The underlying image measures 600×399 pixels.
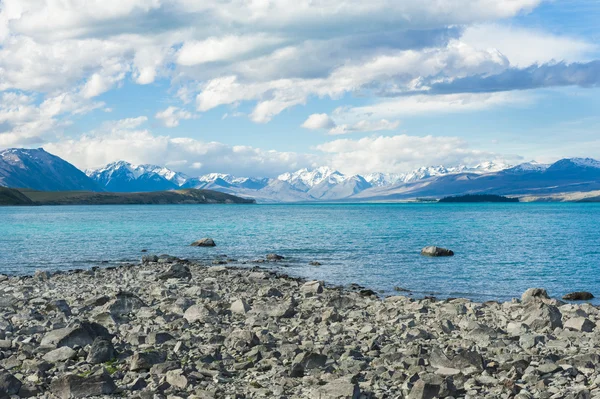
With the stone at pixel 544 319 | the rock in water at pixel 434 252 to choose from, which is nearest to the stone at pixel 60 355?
the stone at pixel 544 319

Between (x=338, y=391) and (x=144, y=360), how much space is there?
20.1 ft

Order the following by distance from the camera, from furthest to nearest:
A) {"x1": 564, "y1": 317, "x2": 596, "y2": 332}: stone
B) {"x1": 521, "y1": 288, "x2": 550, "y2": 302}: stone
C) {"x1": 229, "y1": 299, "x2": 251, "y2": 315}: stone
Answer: {"x1": 521, "y1": 288, "x2": 550, "y2": 302}: stone < {"x1": 229, "y1": 299, "x2": 251, "y2": 315}: stone < {"x1": 564, "y1": 317, "x2": 596, "y2": 332}: stone

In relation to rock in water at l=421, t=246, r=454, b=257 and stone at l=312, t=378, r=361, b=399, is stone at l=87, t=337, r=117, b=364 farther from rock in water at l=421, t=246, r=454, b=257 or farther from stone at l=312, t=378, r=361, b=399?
rock in water at l=421, t=246, r=454, b=257

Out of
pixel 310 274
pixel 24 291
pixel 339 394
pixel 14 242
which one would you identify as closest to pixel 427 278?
pixel 310 274

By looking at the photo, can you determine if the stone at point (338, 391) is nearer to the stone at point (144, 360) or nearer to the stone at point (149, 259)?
the stone at point (144, 360)

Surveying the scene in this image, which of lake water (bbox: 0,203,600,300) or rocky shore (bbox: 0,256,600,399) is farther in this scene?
lake water (bbox: 0,203,600,300)

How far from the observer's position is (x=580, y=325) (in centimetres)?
2195

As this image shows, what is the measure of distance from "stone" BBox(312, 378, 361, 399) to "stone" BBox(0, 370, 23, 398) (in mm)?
7603

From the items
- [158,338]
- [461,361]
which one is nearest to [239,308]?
[158,338]

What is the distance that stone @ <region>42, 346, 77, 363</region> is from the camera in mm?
16656

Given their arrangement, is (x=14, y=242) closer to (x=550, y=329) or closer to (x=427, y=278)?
(x=427, y=278)

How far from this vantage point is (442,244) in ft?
259

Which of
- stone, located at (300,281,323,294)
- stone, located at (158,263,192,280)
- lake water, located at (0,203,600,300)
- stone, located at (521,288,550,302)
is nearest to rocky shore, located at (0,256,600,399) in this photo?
stone, located at (521,288,550,302)

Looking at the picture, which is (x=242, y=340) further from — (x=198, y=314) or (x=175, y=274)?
(x=175, y=274)
